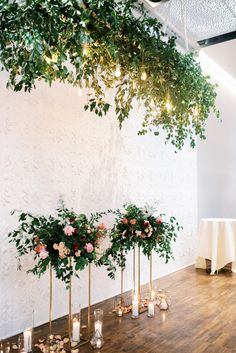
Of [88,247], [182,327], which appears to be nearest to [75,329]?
[88,247]

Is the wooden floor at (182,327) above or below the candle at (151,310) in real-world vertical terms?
below

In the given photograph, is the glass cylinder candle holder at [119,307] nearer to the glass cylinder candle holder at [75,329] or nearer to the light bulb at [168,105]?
the glass cylinder candle holder at [75,329]

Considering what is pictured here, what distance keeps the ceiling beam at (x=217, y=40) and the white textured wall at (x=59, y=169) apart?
1239 mm

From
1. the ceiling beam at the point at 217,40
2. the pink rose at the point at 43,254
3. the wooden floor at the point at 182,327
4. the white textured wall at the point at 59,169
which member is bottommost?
the wooden floor at the point at 182,327

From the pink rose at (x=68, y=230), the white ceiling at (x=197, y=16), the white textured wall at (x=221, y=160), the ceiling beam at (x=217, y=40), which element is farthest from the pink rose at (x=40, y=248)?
the white textured wall at (x=221, y=160)

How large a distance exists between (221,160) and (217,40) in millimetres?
2888

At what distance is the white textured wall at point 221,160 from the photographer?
22.0 ft

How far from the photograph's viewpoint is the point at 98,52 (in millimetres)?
1977

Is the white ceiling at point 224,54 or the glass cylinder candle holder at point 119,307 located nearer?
the glass cylinder candle holder at point 119,307

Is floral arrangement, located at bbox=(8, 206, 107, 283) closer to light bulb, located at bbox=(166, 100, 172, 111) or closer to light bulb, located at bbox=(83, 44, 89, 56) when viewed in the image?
light bulb, located at bbox=(166, 100, 172, 111)

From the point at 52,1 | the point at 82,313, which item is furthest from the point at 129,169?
the point at 52,1

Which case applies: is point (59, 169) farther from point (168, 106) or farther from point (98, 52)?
point (98, 52)

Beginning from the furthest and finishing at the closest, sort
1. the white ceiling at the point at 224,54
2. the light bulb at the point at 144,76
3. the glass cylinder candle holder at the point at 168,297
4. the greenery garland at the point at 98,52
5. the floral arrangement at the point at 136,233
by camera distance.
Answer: the white ceiling at the point at 224,54
the glass cylinder candle holder at the point at 168,297
the floral arrangement at the point at 136,233
the light bulb at the point at 144,76
the greenery garland at the point at 98,52

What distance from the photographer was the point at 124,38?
2127 millimetres
